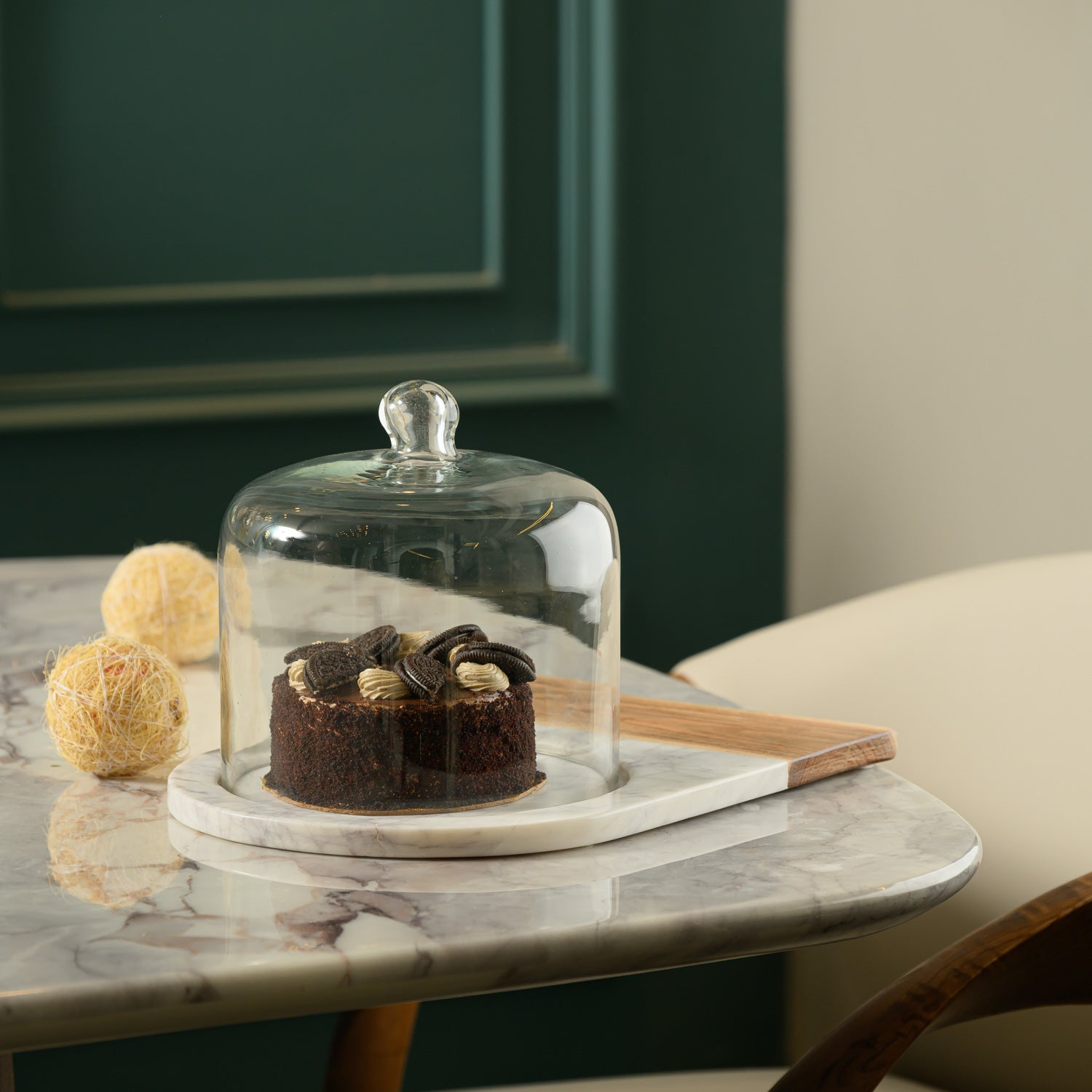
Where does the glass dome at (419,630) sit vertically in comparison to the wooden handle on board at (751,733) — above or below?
above

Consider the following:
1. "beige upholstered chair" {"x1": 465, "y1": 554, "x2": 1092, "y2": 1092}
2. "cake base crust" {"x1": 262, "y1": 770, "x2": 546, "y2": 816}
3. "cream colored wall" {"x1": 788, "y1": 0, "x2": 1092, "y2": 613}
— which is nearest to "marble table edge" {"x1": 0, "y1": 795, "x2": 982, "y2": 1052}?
"cake base crust" {"x1": 262, "y1": 770, "x2": 546, "y2": 816}

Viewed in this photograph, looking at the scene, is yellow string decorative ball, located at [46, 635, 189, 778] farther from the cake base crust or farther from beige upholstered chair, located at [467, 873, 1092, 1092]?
beige upholstered chair, located at [467, 873, 1092, 1092]

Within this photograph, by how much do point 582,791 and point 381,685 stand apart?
0.38ft

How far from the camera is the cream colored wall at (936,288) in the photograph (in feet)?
5.20

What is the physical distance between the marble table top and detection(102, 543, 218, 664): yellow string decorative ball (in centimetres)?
31

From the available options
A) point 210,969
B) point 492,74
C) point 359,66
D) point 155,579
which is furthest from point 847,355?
point 210,969

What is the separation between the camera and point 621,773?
730 millimetres

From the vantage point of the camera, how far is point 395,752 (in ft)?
2.17

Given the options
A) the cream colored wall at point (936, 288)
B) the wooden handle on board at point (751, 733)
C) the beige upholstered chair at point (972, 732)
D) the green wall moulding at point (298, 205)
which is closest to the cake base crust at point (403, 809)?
the wooden handle on board at point (751, 733)

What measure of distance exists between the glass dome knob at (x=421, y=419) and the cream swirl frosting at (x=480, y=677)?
139mm

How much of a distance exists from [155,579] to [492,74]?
48.9 inches

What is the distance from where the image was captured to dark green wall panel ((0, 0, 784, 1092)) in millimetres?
1996

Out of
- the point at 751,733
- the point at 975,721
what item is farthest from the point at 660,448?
the point at 751,733

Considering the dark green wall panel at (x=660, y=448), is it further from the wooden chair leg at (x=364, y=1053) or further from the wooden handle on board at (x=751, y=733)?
the wooden handle on board at (x=751, y=733)
